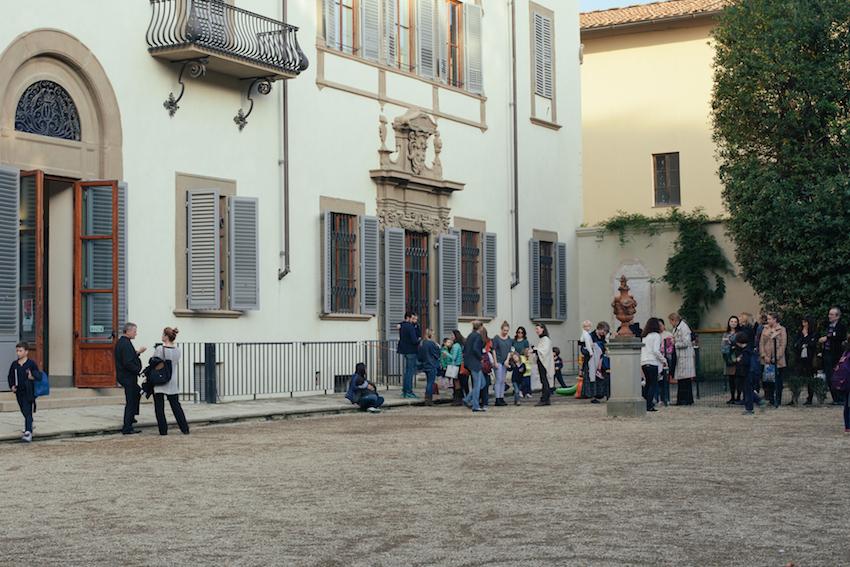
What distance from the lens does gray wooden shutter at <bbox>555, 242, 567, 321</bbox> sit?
3553cm

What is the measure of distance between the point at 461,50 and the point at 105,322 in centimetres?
1287

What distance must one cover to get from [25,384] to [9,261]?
345 cm

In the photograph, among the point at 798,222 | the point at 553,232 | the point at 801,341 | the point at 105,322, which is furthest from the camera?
the point at 553,232

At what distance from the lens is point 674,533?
10.0m

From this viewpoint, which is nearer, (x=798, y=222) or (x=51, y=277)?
(x=51, y=277)

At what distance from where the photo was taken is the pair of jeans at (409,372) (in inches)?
1044

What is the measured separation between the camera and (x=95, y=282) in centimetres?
2217

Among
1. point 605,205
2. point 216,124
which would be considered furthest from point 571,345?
point 216,124

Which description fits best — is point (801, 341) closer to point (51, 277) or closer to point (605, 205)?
point (51, 277)

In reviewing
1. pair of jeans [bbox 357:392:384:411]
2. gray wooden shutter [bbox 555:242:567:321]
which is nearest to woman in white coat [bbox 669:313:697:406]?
pair of jeans [bbox 357:392:384:411]

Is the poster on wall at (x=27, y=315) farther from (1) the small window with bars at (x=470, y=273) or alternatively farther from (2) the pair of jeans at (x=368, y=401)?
(1) the small window with bars at (x=470, y=273)

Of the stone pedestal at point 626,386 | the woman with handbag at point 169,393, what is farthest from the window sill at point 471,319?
the woman with handbag at point 169,393

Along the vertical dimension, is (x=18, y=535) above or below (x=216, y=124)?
below

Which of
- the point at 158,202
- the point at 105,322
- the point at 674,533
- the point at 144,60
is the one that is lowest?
the point at 674,533
